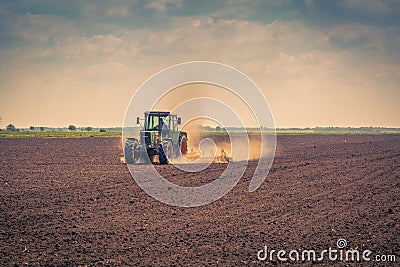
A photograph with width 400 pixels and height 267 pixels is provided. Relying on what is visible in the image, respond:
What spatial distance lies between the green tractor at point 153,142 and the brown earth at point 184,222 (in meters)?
4.60

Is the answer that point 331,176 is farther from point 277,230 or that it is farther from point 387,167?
point 277,230

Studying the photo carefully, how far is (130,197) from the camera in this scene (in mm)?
13430

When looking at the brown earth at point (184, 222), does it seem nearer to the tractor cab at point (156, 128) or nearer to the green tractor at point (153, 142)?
the green tractor at point (153, 142)

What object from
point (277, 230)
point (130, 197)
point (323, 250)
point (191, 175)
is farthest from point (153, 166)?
point (323, 250)

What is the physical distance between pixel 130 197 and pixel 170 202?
1.41 m

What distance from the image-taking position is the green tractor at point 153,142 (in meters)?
21.9

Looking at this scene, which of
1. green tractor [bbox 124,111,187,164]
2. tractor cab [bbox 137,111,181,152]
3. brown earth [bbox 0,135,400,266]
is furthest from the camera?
tractor cab [bbox 137,111,181,152]

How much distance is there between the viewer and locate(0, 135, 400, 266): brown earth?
8070mm

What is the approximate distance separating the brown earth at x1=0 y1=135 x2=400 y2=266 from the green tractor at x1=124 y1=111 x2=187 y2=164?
4.60 meters

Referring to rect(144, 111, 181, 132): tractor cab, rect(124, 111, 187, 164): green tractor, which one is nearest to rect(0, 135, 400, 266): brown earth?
rect(124, 111, 187, 164): green tractor

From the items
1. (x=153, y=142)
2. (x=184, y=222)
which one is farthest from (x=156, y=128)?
(x=184, y=222)

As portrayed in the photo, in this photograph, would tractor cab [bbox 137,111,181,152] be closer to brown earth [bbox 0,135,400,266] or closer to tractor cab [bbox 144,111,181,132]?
tractor cab [bbox 144,111,181,132]

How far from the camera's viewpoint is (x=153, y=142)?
72.6 feet

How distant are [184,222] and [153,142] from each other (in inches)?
471
